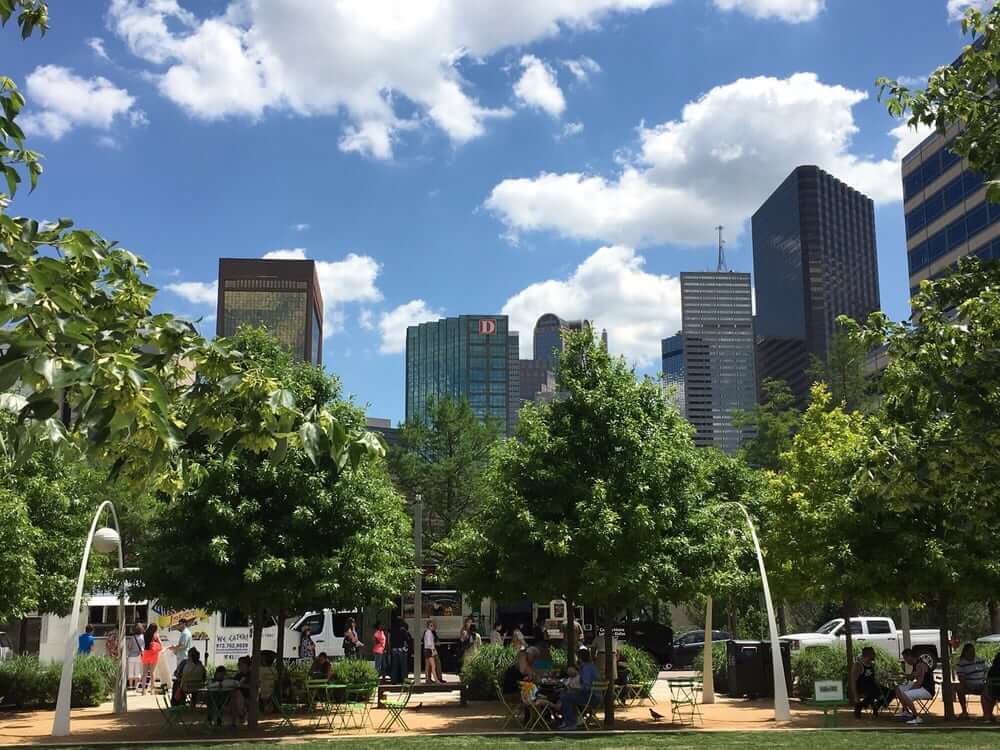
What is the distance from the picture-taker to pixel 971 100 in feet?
37.0

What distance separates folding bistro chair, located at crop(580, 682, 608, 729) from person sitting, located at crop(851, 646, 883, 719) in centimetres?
502

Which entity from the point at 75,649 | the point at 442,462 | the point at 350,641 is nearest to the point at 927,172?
the point at 442,462

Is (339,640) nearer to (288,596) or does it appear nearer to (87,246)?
(288,596)

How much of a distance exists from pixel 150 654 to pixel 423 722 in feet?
36.5

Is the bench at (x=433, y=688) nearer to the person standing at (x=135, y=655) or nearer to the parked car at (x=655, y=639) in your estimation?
the person standing at (x=135, y=655)

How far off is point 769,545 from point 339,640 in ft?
51.1

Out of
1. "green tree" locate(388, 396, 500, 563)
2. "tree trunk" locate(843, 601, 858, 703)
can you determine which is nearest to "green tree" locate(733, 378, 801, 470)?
"green tree" locate(388, 396, 500, 563)

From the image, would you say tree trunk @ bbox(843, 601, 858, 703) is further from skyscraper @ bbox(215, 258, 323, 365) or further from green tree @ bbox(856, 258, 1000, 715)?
skyscraper @ bbox(215, 258, 323, 365)

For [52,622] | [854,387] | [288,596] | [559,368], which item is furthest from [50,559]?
[854,387]

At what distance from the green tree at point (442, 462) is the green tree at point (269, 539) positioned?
1143 inches

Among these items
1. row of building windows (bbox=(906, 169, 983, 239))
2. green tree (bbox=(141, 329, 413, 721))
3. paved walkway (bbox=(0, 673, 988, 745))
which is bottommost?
paved walkway (bbox=(0, 673, 988, 745))

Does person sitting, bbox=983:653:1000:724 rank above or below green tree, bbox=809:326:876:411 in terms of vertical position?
below

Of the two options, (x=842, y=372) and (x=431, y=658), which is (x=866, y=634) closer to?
(x=431, y=658)

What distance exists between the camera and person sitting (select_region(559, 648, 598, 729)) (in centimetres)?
1712
